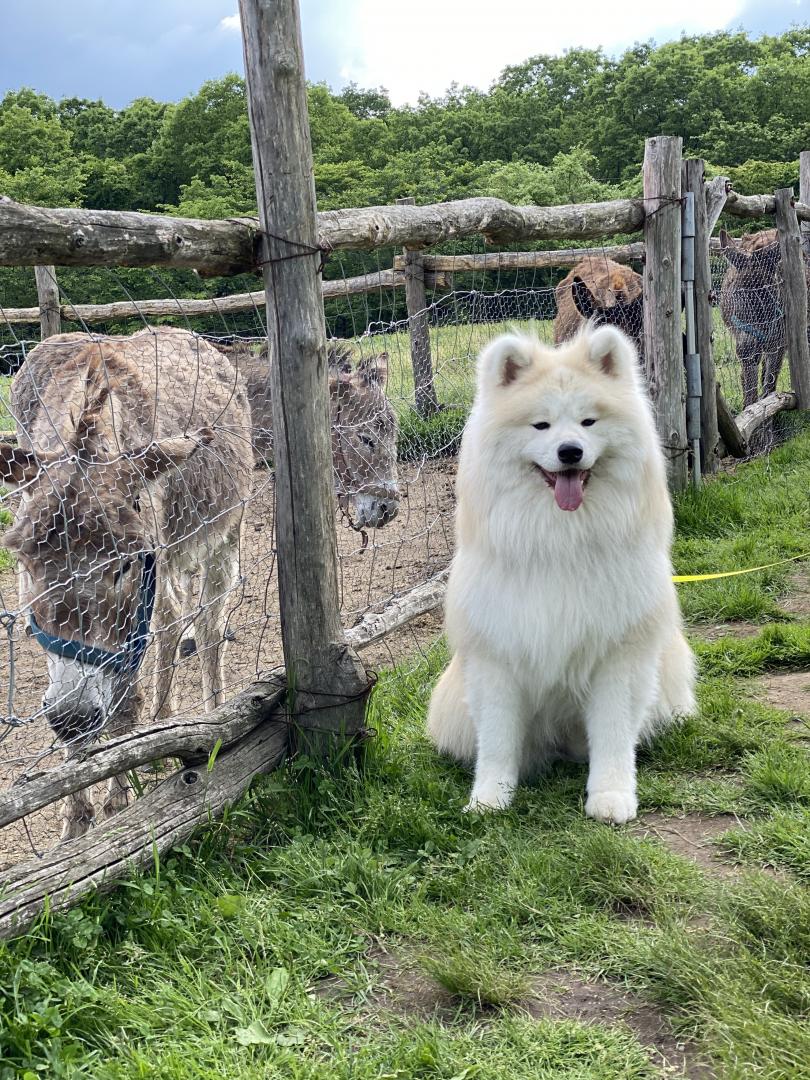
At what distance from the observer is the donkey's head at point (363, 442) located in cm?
614

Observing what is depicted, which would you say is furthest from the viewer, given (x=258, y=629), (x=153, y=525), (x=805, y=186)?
(x=805, y=186)

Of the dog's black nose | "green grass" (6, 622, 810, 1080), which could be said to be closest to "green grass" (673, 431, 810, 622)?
"green grass" (6, 622, 810, 1080)

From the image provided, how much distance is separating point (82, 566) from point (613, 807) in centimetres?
191

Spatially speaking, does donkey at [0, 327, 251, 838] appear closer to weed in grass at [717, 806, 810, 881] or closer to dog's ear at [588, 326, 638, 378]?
dog's ear at [588, 326, 638, 378]

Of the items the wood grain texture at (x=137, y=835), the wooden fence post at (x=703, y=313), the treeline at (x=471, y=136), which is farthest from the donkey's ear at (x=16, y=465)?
the treeline at (x=471, y=136)

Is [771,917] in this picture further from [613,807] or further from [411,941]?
[411,941]

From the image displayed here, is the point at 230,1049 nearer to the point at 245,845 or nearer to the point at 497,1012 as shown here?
the point at 497,1012

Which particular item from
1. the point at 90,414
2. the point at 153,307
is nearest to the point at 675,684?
the point at 90,414

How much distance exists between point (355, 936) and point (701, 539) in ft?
12.9

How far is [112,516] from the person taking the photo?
3.23 metres

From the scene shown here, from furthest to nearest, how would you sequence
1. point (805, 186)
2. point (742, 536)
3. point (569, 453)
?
1. point (805, 186)
2. point (742, 536)
3. point (569, 453)

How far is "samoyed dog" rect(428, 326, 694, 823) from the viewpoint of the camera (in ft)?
9.32

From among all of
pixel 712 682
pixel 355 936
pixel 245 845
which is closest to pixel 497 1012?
pixel 355 936

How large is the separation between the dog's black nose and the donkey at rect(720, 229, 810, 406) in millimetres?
6609
